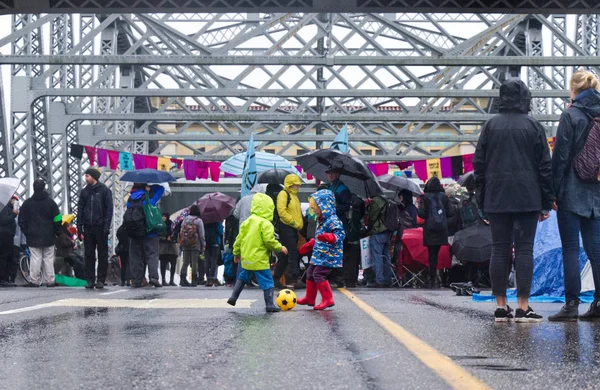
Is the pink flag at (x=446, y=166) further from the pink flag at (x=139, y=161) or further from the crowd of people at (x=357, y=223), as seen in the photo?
the crowd of people at (x=357, y=223)

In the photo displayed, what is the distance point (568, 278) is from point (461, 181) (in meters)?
11.0

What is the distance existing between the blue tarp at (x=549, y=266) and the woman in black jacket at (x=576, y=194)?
3891 millimetres

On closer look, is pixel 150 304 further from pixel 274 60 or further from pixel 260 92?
pixel 260 92

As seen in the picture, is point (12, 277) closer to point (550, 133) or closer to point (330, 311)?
point (330, 311)

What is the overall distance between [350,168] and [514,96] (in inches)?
332

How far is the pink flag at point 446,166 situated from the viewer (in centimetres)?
3175

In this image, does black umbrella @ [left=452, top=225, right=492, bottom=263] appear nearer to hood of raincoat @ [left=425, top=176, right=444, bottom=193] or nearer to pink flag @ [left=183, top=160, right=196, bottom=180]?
hood of raincoat @ [left=425, top=176, right=444, bottom=193]

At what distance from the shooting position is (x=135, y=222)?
19062mm

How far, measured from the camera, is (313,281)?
11055mm

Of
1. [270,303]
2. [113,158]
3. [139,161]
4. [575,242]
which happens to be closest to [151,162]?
[139,161]

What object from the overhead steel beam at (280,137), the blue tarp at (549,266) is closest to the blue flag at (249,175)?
the blue tarp at (549,266)

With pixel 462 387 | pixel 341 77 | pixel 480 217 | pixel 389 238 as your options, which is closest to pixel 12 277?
pixel 389 238

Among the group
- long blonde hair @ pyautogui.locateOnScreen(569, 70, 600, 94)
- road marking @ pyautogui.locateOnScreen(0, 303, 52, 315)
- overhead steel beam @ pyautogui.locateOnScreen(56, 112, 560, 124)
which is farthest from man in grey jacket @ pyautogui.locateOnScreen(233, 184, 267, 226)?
overhead steel beam @ pyautogui.locateOnScreen(56, 112, 560, 124)

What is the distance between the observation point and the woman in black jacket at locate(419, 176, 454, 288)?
19.0 m
